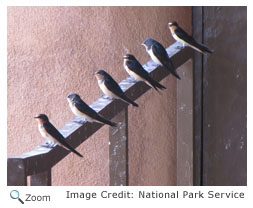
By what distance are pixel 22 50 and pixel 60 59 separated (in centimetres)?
16

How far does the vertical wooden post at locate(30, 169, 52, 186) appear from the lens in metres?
0.94

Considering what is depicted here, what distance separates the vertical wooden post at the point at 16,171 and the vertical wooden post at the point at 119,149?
11.9 inches

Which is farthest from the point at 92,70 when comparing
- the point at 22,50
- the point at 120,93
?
the point at 120,93

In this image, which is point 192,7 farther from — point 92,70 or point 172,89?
point 92,70

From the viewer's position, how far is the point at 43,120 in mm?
1088

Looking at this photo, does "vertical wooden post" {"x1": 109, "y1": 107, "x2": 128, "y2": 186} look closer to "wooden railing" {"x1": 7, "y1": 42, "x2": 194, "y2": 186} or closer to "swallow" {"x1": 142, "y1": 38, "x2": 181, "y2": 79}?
"wooden railing" {"x1": 7, "y1": 42, "x2": 194, "y2": 186}

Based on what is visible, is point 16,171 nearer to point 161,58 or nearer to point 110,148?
point 110,148

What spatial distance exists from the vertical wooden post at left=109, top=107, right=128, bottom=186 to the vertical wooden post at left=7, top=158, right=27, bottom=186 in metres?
0.30

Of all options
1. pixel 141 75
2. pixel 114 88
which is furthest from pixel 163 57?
pixel 114 88

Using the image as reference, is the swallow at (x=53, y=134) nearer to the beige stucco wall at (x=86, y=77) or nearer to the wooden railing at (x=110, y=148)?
the wooden railing at (x=110, y=148)

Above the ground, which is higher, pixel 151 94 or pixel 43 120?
pixel 151 94

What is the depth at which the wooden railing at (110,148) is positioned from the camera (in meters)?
0.89

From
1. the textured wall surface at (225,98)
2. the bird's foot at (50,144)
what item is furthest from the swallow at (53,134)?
the textured wall surface at (225,98)

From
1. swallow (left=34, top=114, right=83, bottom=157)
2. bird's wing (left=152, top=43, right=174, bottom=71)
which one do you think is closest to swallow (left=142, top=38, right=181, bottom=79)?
bird's wing (left=152, top=43, right=174, bottom=71)
